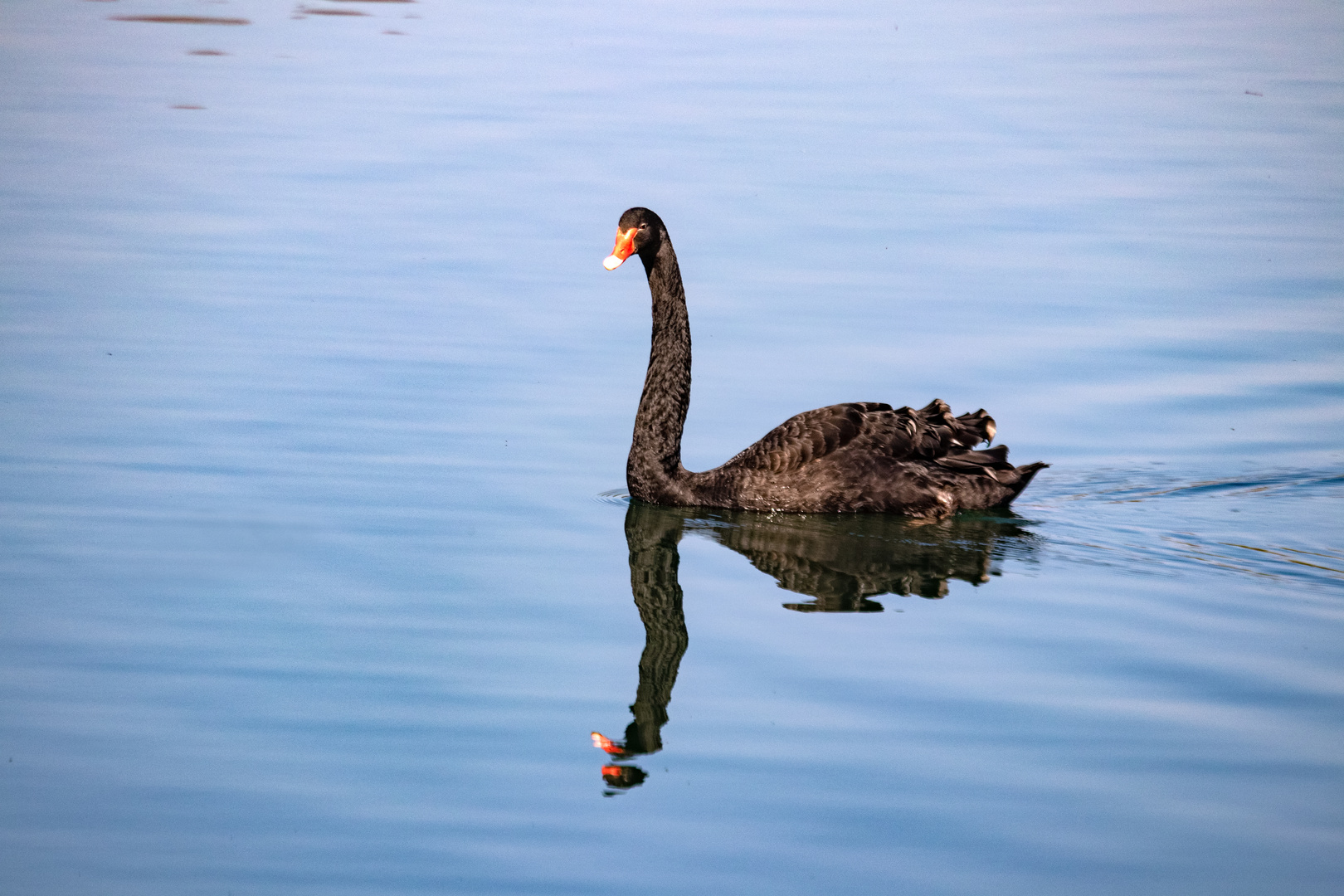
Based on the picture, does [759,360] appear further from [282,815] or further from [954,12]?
[954,12]

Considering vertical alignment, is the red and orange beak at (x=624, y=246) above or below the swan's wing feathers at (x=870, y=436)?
above

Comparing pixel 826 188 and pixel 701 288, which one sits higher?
pixel 826 188

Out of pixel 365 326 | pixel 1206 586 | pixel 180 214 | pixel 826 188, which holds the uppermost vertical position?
pixel 826 188

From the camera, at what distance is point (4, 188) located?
1412cm

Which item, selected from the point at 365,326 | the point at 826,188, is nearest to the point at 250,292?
the point at 365,326

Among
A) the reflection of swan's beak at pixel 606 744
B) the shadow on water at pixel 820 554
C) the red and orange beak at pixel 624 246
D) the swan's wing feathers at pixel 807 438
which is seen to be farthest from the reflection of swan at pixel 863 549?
the reflection of swan's beak at pixel 606 744

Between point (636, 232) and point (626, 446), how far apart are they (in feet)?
4.16

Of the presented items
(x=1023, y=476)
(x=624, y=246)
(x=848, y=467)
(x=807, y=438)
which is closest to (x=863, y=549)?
(x=848, y=467)

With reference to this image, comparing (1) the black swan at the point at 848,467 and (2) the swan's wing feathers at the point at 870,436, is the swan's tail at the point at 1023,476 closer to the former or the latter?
(1) the black swan at the point at 848,467

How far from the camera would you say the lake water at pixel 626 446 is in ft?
17.1

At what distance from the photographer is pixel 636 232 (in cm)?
891

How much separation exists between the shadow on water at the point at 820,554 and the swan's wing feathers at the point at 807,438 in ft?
0.96

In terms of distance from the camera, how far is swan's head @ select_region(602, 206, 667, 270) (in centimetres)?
884

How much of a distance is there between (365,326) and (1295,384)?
5.82 meters
